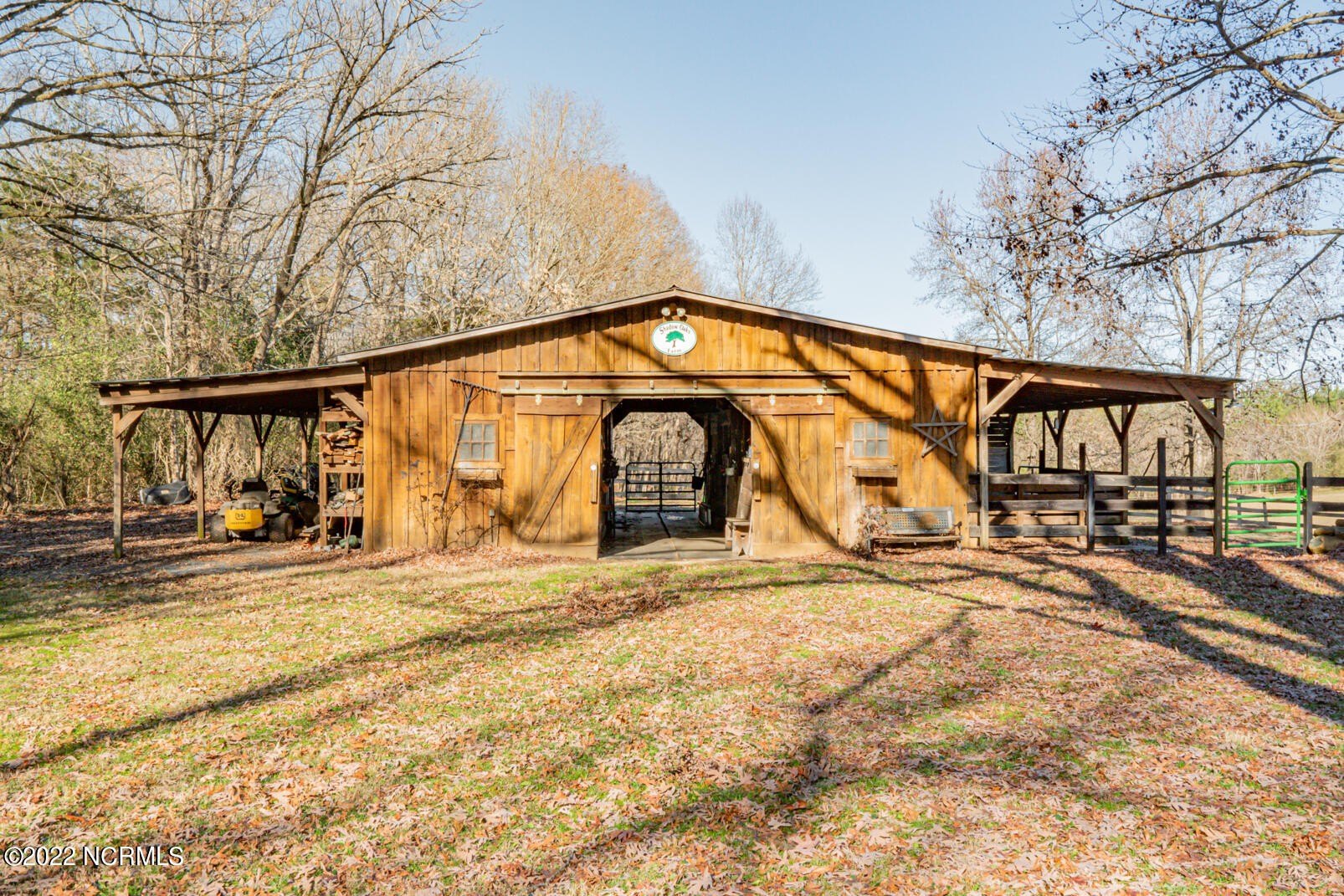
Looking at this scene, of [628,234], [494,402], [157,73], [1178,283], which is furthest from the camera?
[628,234]

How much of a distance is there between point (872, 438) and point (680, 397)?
125 inches

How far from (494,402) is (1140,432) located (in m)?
23.7

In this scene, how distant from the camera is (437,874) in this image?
339 cm

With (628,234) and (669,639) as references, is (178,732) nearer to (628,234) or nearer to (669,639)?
(669,639)

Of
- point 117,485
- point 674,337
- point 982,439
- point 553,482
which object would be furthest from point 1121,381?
point 117,485

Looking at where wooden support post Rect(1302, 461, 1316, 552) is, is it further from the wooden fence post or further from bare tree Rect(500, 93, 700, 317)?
bare tree Rect(500, 93, 700, 317)

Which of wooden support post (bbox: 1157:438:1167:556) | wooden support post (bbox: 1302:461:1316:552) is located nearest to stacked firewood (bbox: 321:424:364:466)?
wooden support post (bbox: 1157:438:1167:556)

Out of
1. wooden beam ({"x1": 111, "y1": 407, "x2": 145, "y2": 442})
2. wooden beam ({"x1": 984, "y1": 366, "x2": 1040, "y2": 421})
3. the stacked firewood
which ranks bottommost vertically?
the stacked firewood

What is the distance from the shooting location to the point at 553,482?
11.8 m

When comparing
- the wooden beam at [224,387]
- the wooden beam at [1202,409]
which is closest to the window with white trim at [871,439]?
the wooden beam at [1202,409]

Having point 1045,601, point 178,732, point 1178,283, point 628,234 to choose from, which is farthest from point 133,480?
point 1178,283

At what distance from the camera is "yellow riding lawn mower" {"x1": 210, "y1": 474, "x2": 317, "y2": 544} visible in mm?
13625

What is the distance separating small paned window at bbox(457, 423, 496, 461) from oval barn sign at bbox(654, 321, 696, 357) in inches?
118

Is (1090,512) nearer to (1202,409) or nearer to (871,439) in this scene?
(1202,409)
